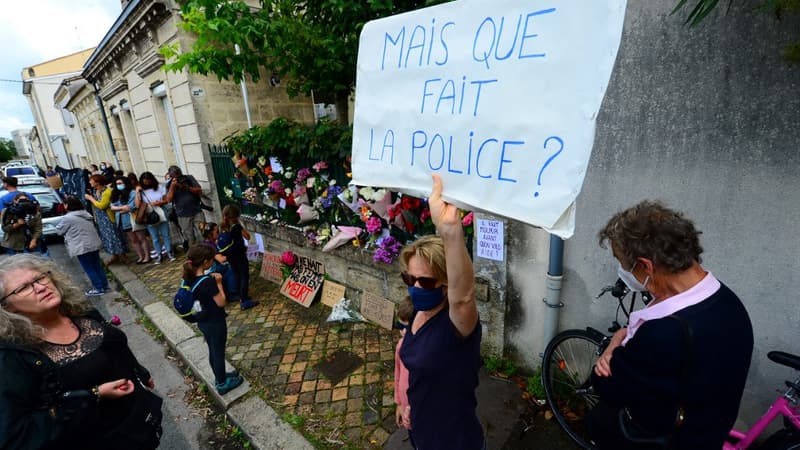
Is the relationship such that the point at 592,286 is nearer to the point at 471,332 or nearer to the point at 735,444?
the point at 735,444

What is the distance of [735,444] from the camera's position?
223 cm

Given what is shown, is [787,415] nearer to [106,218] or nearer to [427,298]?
[427,298]

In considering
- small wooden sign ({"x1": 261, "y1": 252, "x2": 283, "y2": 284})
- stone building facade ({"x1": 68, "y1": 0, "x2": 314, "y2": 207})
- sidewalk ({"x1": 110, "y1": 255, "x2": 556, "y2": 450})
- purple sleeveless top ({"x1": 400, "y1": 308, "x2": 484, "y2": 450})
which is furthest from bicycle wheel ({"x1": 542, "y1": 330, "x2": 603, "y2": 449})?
stone building facade ({"x1": 68, "y1": 0, "x2": 314, "y2": 207})

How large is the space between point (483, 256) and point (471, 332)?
168 cm

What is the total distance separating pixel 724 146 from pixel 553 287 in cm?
140

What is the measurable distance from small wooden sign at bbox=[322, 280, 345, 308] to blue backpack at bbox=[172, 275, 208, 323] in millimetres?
1951

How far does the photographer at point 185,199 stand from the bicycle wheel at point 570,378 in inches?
278

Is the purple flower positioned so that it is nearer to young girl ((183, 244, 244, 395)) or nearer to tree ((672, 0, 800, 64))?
young girl ((183, 244, 244, 395))

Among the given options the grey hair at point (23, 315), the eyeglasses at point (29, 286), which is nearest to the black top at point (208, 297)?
the grey hair at point (23, 315)

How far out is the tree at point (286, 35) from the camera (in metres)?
3.61

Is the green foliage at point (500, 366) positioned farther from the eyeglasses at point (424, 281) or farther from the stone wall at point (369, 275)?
the eyeglasses at point (424, 281)

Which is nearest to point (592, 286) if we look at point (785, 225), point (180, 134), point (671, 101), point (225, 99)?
point (785, 225)

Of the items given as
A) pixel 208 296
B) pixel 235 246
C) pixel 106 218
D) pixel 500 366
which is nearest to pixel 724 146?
pixel 500 366

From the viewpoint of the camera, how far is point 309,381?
3.51 metres
